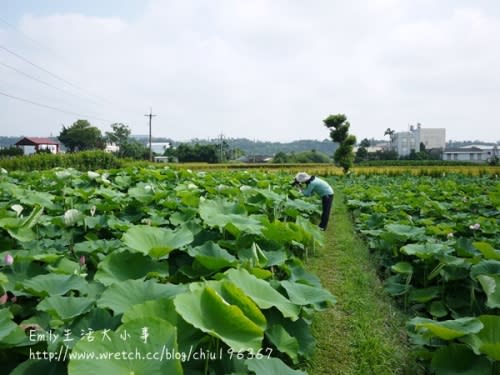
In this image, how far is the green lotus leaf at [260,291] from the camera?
1.86 m

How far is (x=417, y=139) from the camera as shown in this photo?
84.3 metres

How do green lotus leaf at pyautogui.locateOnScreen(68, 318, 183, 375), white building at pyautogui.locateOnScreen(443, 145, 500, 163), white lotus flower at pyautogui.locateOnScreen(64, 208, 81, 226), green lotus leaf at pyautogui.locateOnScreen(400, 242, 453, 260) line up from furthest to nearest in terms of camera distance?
white building at pyautogui.locateOnScreen(443, 145, 500, 163) → green lotus leaf at pyautogui.locateOnScreen(400, 242, 453, 260) → white lotus flower at pyautogui.locateOnScreen(64, 208, 81, 226) → green lotus leaf at pyautogui.locateOnScreen(68, 318, 183, 375)

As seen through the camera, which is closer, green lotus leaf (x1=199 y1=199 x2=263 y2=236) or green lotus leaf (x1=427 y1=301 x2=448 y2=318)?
green lotus leaf (x1=199 y1=199 x2=263 y2=236)

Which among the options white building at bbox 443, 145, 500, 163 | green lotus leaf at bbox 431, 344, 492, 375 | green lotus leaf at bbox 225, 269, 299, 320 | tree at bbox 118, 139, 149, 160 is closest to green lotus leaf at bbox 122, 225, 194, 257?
green lotus leaf at bbox 225, 269, 299, 320

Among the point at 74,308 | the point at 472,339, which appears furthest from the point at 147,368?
the point at 472,339

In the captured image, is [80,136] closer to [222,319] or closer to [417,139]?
[222,319]

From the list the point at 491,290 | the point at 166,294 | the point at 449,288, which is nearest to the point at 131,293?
the point at 166,294

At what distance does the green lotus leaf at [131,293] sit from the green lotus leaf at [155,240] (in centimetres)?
42

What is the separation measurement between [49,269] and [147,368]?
114 cm

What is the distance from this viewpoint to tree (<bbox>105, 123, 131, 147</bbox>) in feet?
212

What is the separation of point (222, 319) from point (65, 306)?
686mm

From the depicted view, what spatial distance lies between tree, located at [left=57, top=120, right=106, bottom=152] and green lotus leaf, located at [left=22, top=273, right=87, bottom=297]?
6042cm

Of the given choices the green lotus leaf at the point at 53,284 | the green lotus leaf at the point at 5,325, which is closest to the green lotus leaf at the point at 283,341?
the green lotus leaf at the point at 53,284

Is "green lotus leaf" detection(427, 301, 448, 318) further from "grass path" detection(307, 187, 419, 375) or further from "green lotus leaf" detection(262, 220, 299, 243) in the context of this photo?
"green lotus leaf" detection(262, 220, 299, 243)
